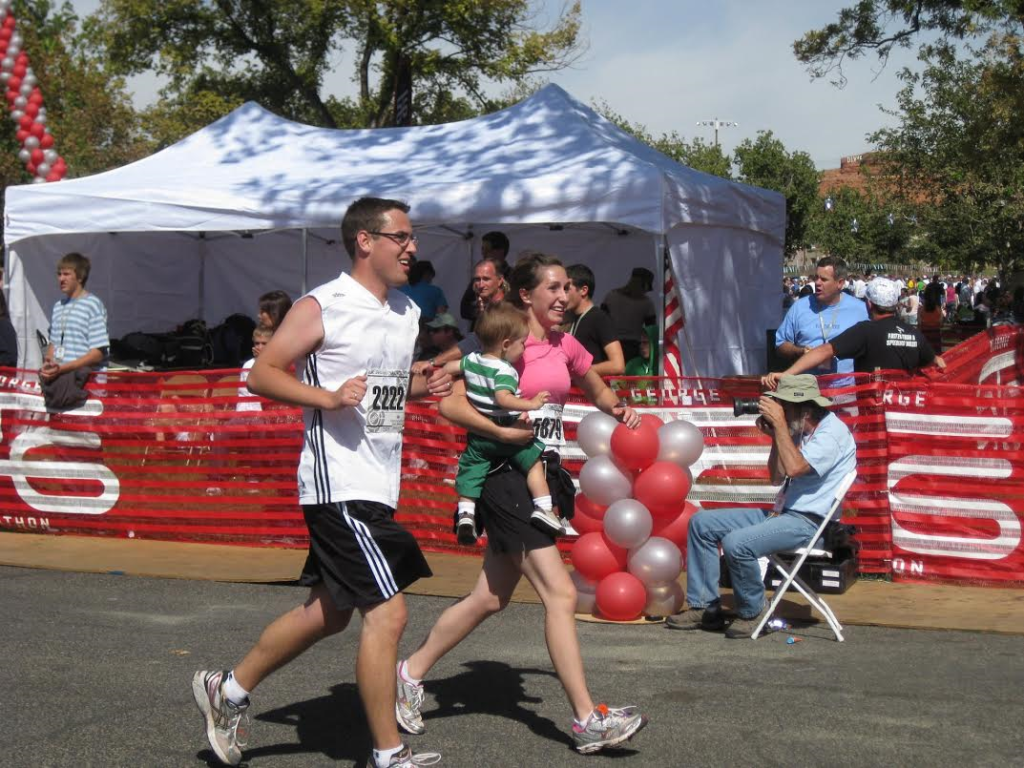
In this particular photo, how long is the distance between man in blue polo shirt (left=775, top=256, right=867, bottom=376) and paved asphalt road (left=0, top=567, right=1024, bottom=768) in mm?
3258

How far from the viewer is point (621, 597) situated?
6.69m

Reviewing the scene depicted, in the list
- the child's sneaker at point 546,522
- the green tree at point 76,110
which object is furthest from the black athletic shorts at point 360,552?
the green tree at point 76,110

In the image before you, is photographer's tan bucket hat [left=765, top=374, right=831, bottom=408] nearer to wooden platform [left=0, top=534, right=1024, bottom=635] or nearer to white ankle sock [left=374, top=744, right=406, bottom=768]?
wooden platform [left=0, top=534, right=1024, bottom=635]

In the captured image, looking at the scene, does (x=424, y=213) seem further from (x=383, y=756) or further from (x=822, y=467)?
(x=383, y=756)

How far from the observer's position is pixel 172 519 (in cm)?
933

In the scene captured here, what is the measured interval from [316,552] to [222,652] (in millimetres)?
2170

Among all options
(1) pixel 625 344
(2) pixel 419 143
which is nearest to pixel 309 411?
(1) pixel 625 344

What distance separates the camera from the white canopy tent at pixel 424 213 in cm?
1148

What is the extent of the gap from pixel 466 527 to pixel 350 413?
0.93 metres

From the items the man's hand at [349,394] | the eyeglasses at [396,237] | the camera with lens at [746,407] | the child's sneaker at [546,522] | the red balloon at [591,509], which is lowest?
the red balloon at [591,509]

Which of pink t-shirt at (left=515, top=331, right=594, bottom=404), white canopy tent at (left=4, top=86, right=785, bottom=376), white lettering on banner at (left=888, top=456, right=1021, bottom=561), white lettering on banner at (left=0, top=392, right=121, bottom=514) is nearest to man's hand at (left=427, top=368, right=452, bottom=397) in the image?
pink t-shirt at (left=515, top=331, right=594, bottom=404)

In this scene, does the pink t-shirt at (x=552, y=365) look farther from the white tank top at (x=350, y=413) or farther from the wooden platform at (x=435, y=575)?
the wooden platform at (x=435, y=575)

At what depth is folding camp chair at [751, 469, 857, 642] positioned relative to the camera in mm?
6320

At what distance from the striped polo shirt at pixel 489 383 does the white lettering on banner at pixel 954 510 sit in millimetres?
3666
